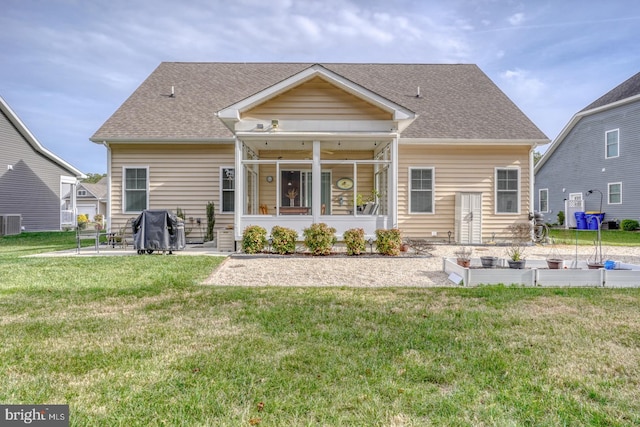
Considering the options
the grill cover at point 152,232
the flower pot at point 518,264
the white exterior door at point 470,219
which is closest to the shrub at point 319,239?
the grill cover at point 152,232

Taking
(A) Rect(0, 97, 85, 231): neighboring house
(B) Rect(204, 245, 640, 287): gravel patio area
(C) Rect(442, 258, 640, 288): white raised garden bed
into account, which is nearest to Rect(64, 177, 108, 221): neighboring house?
(A) Rect(0, 97, 85, 231): neighboring house

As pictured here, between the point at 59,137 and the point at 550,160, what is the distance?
3776cm

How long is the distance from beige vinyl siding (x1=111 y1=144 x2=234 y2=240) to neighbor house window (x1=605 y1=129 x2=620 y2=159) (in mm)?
20740

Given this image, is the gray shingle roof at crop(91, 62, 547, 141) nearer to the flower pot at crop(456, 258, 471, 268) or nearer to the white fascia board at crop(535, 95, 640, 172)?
the flower pot at crop(456, 258, 471, 268)

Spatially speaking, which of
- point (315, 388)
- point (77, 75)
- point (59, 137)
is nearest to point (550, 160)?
point (315, 388)

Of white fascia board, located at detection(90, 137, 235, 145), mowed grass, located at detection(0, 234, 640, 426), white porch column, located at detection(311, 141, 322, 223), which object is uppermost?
white fascia board, located at detection(90, 137, 235, 145)

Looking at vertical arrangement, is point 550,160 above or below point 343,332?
above

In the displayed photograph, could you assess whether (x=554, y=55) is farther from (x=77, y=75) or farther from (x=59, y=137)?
(x=59, y=137)

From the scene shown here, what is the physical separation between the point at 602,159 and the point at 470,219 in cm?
1448

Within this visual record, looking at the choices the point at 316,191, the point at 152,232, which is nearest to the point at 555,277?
the point at 316,191

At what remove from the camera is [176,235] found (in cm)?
953

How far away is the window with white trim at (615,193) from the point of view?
19.6 meters

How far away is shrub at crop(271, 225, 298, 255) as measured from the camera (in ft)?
30.6

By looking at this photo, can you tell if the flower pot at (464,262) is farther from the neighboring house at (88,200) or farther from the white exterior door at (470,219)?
the neighboring house at (88,200)
